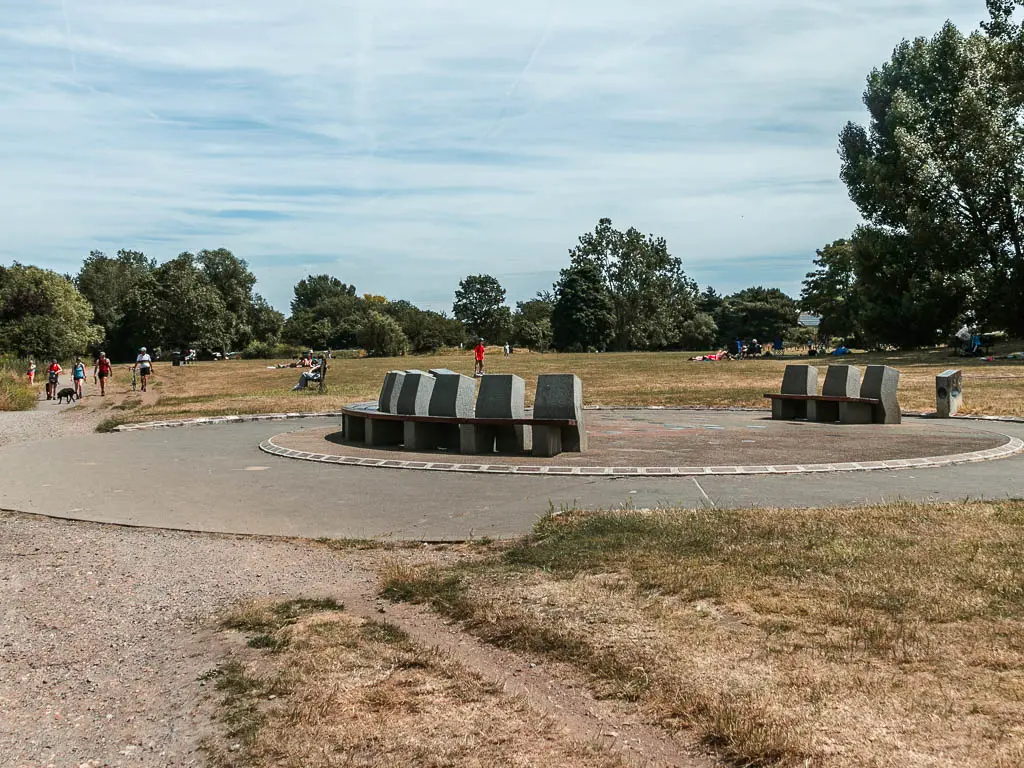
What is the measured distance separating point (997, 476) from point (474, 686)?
23.6 ft

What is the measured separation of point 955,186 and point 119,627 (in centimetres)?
4653

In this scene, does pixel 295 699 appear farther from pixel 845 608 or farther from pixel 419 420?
pixel 419 420

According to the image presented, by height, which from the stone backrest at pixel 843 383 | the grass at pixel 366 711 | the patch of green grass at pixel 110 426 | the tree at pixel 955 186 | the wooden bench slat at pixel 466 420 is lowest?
the grass at pixel 366 711

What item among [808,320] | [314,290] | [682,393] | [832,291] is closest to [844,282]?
[832,291]

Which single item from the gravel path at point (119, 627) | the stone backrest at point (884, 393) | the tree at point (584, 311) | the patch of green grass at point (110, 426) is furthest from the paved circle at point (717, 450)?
the tree at point (584, 311)

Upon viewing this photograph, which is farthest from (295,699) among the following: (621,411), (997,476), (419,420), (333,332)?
(333,332)

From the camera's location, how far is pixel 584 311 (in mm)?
93375

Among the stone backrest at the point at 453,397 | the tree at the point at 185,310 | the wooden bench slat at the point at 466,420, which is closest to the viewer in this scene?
the wooden bench slat at the point at 466,420

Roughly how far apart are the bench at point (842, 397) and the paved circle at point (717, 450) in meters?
0.47

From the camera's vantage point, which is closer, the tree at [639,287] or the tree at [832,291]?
the tree at [832,291]

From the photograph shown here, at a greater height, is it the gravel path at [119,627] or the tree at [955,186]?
the tree at [955,186]

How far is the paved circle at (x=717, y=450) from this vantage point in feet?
33.4

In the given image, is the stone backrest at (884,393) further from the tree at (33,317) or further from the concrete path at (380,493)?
the tree at (33,317)

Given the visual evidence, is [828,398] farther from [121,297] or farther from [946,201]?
[121,297]
